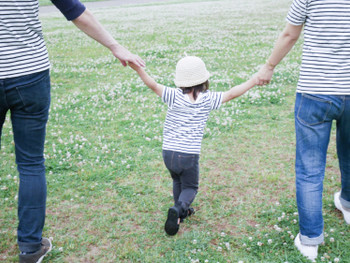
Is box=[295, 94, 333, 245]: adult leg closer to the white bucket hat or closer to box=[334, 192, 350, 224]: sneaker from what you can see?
box=[334, 192, 350, 224]: sneaker

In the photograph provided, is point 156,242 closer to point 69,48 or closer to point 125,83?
point 125,83

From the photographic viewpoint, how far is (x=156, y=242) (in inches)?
167

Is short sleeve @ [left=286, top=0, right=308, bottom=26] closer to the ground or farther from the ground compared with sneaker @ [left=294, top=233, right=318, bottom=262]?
farther from the ground

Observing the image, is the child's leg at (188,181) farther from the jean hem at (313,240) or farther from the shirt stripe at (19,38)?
the shirt stripe at (19,38)

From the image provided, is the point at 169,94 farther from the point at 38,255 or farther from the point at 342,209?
the point at 342,209

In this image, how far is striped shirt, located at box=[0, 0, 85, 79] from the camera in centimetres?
307

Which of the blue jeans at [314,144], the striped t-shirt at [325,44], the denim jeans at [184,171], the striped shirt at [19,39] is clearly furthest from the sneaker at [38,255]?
the striped t-shirt at [325,44]

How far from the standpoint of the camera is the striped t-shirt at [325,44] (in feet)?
10.4

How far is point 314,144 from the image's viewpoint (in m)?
3.51

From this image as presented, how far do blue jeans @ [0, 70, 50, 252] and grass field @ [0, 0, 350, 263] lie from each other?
1.76ft

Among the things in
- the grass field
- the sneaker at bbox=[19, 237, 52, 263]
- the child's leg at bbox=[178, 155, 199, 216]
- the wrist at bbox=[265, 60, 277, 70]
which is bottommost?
the grass field

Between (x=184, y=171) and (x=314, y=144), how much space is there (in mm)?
1451

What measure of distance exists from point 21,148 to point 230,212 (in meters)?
2.59

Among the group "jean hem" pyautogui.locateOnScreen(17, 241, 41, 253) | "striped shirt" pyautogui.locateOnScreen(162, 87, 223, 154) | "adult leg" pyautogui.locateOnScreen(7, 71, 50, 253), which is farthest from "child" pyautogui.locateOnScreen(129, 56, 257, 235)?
"jean hem" pyautogui.locateOnScreen(17, 241, 41, 253)
